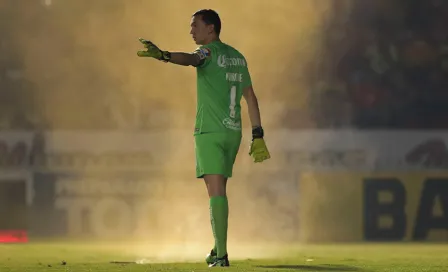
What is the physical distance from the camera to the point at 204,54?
295 inches

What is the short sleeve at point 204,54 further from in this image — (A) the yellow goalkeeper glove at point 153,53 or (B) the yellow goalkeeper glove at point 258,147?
(B) the yellow goalkeeper glove at point 258,147

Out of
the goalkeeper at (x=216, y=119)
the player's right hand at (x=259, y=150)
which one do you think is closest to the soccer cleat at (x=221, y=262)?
the goalkeeper at (x=216, y=119)

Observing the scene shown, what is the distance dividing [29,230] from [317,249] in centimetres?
440

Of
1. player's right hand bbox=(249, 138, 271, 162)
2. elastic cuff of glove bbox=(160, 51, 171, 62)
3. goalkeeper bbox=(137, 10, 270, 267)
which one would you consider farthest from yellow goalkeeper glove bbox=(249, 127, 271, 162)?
elastic cuff of glove bbox=(160, 51, 171, 62)

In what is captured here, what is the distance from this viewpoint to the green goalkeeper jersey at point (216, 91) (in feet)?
25.0

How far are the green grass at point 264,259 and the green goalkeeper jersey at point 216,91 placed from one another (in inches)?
36.8

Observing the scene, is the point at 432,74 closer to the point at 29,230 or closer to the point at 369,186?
the point at 369,186

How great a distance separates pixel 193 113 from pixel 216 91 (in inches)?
347

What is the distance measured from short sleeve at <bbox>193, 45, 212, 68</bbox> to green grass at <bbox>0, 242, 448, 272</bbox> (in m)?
1.31

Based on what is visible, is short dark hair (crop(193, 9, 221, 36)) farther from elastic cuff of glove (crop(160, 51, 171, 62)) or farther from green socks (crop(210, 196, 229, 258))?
green socks (crop(210, 196, 229, 258))

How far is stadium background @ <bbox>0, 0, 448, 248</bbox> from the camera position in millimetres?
15039

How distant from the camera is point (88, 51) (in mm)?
16641

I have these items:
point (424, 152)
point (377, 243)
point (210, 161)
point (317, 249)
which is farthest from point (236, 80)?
point (424, 152)

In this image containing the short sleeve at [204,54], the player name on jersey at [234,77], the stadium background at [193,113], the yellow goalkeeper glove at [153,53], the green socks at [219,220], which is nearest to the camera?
the yellow goalkeeper glove at [153,53]
